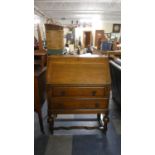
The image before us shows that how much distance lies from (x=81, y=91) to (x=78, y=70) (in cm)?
27

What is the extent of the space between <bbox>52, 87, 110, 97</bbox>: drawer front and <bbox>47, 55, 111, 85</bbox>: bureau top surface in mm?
79

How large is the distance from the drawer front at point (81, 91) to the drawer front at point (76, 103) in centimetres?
7

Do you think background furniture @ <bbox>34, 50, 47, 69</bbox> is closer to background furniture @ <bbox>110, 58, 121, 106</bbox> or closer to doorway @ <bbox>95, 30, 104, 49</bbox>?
background furniture @ <bbox>110, 58, 121, 106</bbox>

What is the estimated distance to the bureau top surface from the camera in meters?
2.47

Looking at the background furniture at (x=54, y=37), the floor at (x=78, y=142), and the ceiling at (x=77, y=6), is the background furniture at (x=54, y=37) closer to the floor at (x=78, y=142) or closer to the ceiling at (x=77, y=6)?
the floor at (x=78, y=142)

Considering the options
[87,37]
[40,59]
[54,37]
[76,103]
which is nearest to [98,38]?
[40,59]

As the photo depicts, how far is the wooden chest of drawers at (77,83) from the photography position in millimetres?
2469

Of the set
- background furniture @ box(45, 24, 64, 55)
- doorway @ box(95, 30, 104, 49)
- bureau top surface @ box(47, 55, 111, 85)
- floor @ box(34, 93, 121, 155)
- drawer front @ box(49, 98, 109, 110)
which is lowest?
floor @ box(34, 93, 121, 155)

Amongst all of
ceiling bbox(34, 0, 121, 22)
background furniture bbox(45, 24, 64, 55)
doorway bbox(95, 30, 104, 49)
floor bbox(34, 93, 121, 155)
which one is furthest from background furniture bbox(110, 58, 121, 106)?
ceiling bbox(34, 0, 121, 22)

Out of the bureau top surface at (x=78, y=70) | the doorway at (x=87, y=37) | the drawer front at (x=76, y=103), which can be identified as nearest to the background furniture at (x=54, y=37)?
the bureau top surface at (x=78, y=70)
